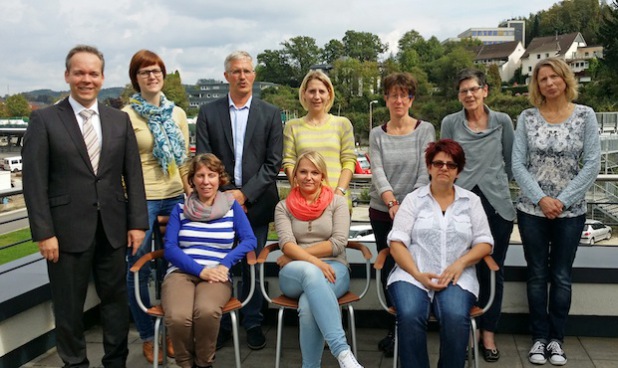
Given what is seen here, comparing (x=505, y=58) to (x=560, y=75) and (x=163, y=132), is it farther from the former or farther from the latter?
(x=163, y=132)

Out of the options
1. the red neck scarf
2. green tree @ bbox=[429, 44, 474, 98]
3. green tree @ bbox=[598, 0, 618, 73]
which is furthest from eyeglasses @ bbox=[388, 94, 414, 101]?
green tree @ bbox=[429, 44, 474, 98]

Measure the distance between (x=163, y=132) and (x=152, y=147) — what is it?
0.11 metres

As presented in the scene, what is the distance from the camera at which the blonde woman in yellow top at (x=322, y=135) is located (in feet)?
11.0

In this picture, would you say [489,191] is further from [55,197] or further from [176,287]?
[55,197]

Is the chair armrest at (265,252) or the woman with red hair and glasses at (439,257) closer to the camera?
the woman with red hair and glasses at (439,257)

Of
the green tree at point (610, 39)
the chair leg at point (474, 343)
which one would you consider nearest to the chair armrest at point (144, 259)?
the chair leg at point (474, 343)

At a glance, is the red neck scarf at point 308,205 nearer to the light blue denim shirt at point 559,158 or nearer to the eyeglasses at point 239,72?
the eyeglasses at point 239,72

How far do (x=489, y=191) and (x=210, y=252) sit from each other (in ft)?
5.27

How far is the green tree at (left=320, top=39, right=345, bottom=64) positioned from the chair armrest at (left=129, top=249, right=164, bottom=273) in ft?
346

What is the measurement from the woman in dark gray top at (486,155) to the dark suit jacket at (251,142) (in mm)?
1034

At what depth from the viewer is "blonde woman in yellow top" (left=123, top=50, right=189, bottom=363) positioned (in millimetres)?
3184

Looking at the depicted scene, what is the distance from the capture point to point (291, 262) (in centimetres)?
304

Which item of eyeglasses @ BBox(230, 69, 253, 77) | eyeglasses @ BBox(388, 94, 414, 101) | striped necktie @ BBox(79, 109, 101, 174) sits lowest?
striped necktie @ BBox(79, 109, 101, 174)

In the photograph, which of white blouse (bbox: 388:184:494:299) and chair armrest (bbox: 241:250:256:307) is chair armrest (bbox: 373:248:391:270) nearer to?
white blouse (bbox: 388:184:494:299)
